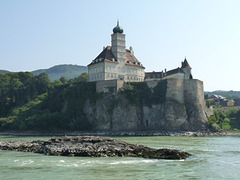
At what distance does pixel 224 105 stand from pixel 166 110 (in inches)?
2115

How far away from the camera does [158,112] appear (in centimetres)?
6288

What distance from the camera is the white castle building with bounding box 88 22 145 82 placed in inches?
2586

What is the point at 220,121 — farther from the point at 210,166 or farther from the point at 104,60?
the point at 210,166

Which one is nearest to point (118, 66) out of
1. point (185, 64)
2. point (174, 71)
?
point (174, 71)

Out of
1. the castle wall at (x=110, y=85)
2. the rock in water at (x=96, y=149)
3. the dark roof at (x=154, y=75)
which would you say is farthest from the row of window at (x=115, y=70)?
the rock in water at (x=96, y=149)

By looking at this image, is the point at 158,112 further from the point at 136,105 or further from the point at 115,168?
the point at 115,168

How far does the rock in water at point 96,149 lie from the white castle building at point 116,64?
34445mm

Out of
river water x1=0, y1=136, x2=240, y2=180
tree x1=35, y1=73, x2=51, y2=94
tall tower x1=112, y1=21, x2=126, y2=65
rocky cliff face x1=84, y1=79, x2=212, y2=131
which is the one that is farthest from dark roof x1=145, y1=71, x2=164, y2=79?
river water x1=0, y1=136, x2=240, y2=180

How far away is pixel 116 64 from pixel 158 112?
14.6m

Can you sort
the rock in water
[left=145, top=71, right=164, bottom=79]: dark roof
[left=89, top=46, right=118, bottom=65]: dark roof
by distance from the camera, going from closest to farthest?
1. the rock in water
2. [left=89, top=46, right=118, bottom=65]: dark roof
3. [left=145, top=71, right=164, bottom=79]: dark roof

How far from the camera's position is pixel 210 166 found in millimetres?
23688

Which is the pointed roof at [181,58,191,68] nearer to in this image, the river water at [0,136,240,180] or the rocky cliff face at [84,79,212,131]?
the rocky cliff face at [84,79,212,131]

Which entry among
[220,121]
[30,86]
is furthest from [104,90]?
[30,86]

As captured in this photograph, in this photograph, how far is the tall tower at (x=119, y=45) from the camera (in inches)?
2692
